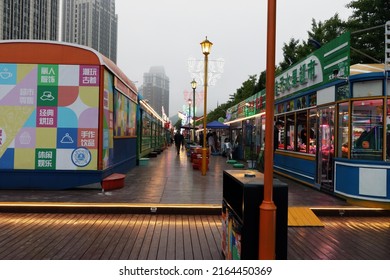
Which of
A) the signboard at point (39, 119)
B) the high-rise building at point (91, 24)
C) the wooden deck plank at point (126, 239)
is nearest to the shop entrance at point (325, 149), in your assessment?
the wooden deck plank at point (126, 239)

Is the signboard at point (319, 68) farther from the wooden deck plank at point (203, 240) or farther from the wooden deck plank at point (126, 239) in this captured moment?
the wooden deck plank at point (126, 239)

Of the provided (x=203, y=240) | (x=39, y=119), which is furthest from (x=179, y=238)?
(x=39, y=119)

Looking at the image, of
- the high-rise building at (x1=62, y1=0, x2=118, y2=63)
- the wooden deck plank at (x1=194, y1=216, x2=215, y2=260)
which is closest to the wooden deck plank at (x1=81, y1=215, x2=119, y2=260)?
the wooden deck plank at (x1=194, y1=216, x2=215, y2=260)

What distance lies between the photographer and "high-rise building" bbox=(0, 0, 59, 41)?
9544 centimetres

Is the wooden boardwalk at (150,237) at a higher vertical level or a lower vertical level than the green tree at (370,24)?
lower

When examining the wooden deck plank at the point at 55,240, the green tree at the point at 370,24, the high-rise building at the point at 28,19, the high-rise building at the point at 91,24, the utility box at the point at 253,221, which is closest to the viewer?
the utility box at the point at 253,221

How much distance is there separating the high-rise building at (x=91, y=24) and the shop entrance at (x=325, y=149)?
12943 cm

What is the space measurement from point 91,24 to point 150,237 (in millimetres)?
139194

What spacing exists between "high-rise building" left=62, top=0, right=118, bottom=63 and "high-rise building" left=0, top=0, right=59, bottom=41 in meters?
13.1

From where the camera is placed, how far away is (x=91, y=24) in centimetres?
13088

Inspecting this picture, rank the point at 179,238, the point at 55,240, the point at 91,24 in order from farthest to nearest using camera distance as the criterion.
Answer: the point at 91,24, the point at 179,238, the point at 55,240

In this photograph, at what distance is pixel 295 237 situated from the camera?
17.7 ft

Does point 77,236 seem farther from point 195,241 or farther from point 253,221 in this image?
point 253,221

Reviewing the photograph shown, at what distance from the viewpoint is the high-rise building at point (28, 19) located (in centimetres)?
9544
